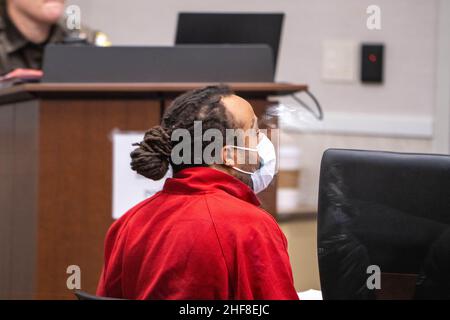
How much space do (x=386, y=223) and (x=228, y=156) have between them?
12.3 inches

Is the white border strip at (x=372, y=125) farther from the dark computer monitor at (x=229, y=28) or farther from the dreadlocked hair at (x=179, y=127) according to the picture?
the dreadlocked hair at (x=179, y=127)

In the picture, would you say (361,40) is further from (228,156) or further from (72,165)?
(228,156)

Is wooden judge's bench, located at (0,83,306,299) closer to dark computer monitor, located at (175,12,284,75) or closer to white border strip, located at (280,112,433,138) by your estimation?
dark computer monitor, located at (175,12,284,75)

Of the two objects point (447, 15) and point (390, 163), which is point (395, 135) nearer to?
point (447, 15)

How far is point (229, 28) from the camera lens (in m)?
2.56

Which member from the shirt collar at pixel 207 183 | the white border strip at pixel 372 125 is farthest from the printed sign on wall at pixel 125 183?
the white border strip at pixel 372 125

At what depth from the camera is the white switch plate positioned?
373cm

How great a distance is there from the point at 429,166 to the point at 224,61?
→ 1.23 metres

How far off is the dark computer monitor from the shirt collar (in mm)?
1263

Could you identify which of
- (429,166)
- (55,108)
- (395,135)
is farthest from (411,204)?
(395,135)

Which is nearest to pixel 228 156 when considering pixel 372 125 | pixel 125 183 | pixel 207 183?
pixel 207 183

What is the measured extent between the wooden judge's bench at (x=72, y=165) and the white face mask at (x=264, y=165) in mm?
786

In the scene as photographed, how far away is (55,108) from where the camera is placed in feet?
7.69

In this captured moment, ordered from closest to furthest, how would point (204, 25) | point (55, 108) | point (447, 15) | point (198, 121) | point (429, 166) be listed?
point (429, 166), point (198, 121), point (55, 108), point (204, 25), point (447, 15)
